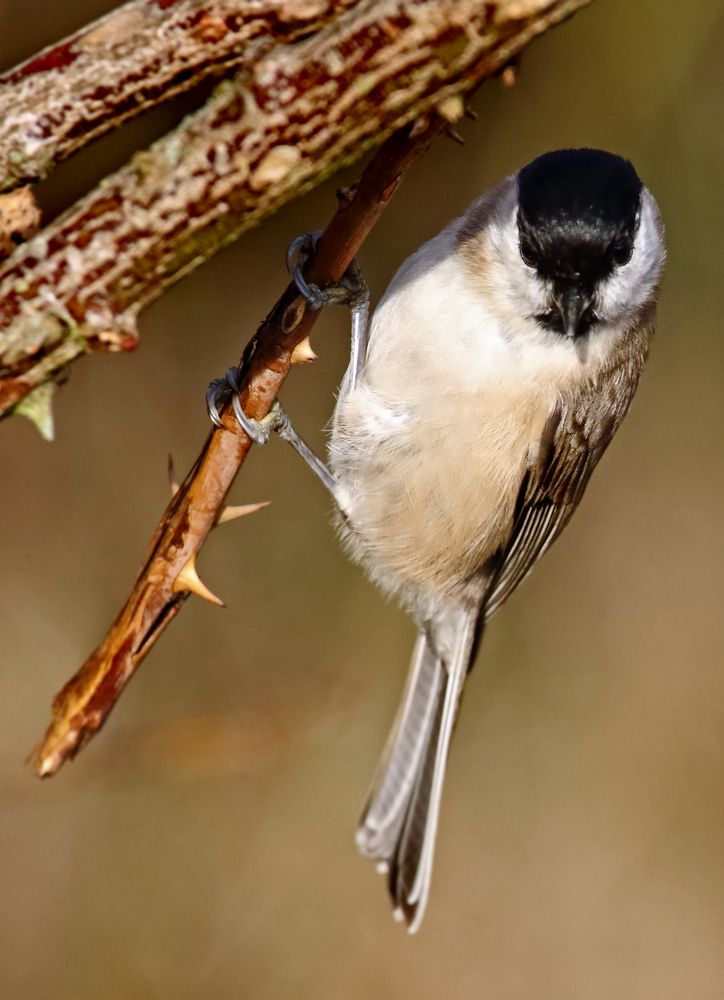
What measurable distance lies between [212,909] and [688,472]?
7.47 feet

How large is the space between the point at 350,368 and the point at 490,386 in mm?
385

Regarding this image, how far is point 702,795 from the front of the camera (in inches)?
150

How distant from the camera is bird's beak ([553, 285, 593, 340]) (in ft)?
7.15

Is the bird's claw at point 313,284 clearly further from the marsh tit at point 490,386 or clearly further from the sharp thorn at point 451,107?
the sharp thorn at point 451,107

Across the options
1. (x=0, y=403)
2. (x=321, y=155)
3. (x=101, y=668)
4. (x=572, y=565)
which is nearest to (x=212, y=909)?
(x=572, y=565)

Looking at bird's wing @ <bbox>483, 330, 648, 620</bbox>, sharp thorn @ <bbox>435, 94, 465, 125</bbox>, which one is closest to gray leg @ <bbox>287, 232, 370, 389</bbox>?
bird's wing @ <bbox>483, 330, 648, 620</bbox>

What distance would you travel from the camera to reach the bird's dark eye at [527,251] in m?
2.19

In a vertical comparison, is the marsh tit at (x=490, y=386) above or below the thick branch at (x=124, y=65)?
below

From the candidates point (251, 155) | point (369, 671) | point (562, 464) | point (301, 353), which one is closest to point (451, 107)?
point (251, 155)

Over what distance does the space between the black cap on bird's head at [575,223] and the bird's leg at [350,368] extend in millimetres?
396

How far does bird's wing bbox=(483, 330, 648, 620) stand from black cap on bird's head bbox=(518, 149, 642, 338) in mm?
289

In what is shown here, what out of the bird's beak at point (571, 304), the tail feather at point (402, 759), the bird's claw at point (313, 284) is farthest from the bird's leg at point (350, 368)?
the tail feather at point (402, 759)

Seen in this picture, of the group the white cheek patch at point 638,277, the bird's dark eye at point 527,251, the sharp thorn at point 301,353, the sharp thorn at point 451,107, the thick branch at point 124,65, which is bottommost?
the white cheek patch at point 638,277

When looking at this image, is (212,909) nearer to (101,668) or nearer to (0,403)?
(101,668)
